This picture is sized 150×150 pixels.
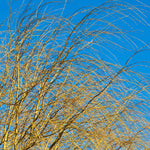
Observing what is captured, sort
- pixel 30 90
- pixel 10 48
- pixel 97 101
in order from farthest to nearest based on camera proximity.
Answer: pixel 10 48, pixel 97 101, pixel 30 90

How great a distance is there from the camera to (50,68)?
1879 mm

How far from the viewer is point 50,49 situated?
207 cm

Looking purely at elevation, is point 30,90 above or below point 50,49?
below

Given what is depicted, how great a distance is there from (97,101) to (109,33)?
548mm

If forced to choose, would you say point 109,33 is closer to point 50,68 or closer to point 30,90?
point 50,68

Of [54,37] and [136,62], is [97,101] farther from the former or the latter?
[54,37]

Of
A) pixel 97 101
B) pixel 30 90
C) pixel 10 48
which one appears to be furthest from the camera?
pixel 10 48

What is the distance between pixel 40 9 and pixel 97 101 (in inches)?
36.2

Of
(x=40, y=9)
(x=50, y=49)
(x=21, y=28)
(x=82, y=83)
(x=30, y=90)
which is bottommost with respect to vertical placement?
(x=30, y=90)

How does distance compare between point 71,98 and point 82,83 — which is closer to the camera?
point 71,98

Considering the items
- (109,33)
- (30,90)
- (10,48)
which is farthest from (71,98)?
(10,48)

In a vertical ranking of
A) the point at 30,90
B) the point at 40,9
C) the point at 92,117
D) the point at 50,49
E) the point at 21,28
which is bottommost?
the point at 92,117

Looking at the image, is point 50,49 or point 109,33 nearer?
point 109,33

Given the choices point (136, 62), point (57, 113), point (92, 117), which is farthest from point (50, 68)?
point (136, 62)
